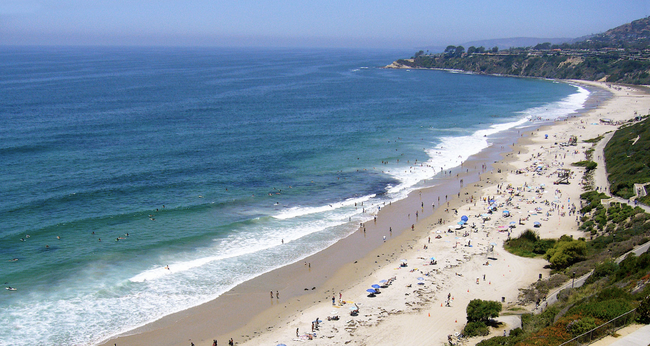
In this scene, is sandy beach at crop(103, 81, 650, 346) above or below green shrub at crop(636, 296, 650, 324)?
below

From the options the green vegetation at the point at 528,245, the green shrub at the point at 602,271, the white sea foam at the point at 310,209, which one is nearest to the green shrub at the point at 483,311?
the green shrub at the point at 602,271

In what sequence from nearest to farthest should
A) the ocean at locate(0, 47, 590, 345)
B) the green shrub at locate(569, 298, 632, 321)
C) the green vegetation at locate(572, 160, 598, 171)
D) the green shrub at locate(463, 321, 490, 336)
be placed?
the green shrub at locate(569, 298, 632, 321) < the green shrub at locate(463, 321, 490, 336) < the ocean at locate(0, 47, 590, 345) < the green vegetation at locate(572, 160, 598, 171)

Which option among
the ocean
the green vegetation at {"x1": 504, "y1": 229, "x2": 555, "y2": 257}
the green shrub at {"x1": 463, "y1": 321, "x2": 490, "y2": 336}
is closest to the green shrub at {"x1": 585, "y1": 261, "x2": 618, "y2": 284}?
the green shrub at {"x1": 463, "y1": 321, "x2": 490, "y2": 336}

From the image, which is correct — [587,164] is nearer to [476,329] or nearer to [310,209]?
[310,209]

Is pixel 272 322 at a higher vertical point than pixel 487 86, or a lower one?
lower

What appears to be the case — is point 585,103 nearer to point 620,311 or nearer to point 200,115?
point 200,115

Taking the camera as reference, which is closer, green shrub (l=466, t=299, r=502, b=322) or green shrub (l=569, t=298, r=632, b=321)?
green shrub (l=569, t=298, r=632, b=321)

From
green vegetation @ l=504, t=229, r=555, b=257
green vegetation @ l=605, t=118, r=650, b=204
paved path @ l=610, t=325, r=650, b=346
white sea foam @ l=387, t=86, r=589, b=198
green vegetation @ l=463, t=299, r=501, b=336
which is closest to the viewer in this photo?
paved path @ l=610, t=325, r=650, b=346

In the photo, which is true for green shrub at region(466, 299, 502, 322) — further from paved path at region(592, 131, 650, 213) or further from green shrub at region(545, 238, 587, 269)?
paved path at region(592, 131, 650, 213)

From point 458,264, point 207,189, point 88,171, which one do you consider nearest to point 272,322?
point 458,264
